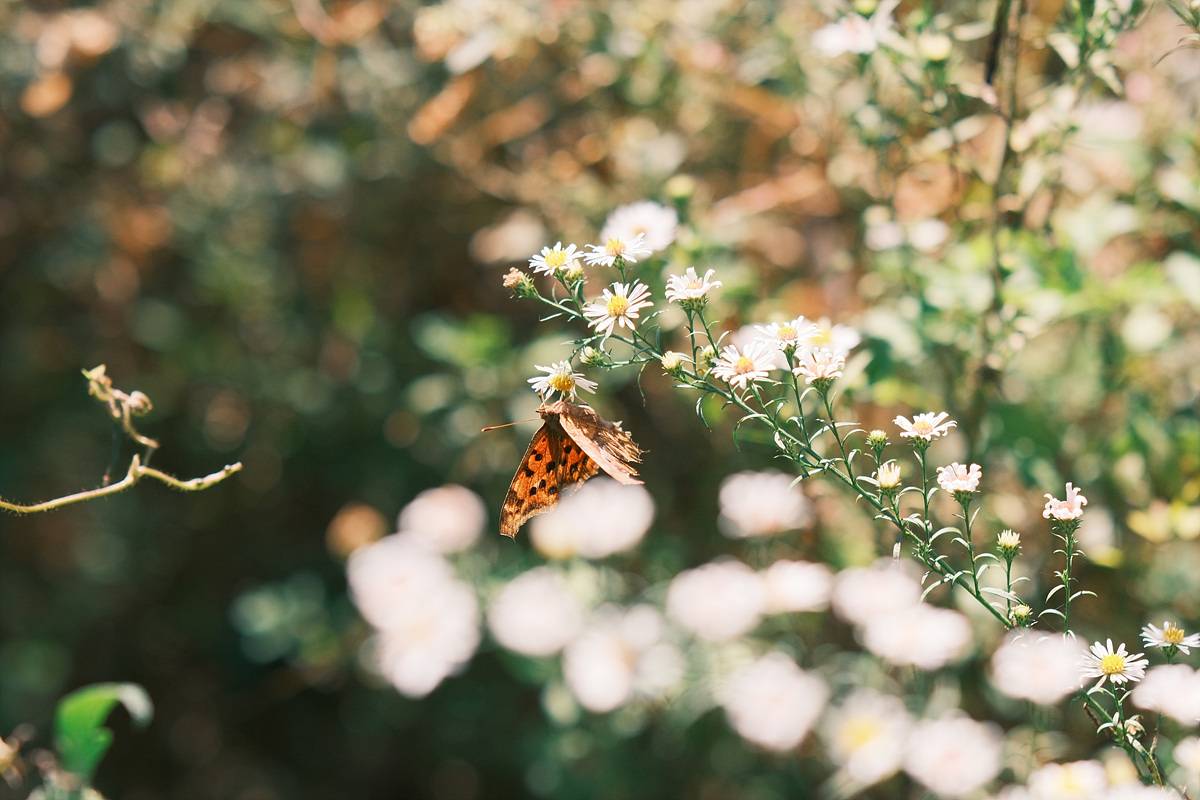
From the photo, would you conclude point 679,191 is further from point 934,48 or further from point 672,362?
point 672,362

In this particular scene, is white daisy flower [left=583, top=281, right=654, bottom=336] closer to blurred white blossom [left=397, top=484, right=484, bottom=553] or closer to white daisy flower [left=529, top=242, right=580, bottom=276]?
white daisy flower [left=529, top=242, right=580, bottom=276]

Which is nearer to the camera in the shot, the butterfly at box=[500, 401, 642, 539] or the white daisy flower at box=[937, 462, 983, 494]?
the white daisy flower at box=[937, 462, 983, 494]

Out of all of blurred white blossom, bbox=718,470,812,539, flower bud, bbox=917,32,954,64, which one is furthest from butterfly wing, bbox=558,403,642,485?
blurred white blossom, bbox=718,470,812,539

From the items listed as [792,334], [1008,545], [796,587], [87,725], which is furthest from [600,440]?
[796,587]

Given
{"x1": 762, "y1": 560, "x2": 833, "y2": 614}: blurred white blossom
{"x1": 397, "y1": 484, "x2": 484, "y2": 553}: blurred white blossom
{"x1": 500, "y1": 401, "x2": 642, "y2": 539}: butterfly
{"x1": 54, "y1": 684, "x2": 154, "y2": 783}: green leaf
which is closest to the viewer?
{"x1": 500, "y1": 401, "x2": 642, "y2": 539}: butterfly

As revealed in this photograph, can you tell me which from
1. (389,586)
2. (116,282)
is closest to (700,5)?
(389,586)

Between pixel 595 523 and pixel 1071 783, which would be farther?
pixel 595 523

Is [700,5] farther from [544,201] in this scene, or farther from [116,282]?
[116,282]
